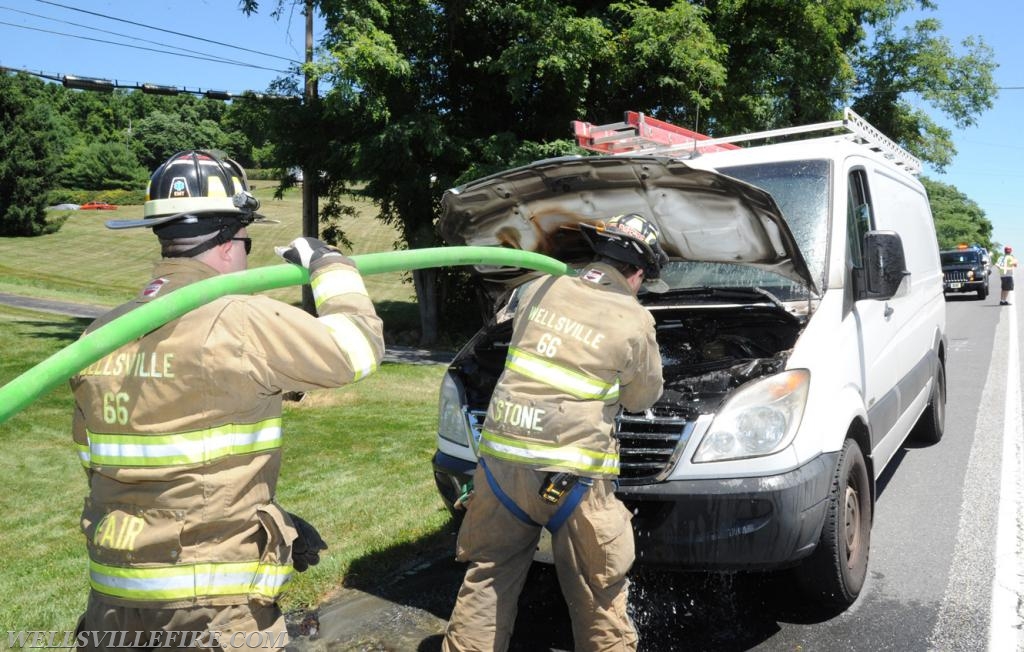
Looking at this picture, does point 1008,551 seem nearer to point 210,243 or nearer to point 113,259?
point 210,243

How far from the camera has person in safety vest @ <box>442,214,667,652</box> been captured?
304cm

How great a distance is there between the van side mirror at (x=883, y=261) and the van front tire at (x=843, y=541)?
2.84 feet

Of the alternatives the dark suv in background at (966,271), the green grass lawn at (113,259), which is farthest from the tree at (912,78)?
the green grass lawn at (113,259)

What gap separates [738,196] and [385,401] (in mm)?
7905

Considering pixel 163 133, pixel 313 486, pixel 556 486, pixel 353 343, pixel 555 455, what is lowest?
pixel 313 486

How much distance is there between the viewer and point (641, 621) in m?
4.05

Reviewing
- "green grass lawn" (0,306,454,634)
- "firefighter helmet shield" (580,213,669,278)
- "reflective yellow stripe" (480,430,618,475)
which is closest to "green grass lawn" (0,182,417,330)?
"green grass lawn" (0,306,454,634)

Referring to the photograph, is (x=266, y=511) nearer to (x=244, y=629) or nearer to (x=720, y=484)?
(x=244, y=629)

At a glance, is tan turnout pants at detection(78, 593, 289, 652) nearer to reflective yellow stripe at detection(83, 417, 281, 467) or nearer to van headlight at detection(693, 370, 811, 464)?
reflective yellow stripe at detection(83, 417, 281, 467)

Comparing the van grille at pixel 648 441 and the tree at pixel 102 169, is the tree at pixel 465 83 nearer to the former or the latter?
the van grille at pixel 648 441

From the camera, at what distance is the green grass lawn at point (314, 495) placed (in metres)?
4.48

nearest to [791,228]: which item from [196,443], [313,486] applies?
[196,443]

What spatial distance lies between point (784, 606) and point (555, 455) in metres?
1.92

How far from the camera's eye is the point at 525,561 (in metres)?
3.19
